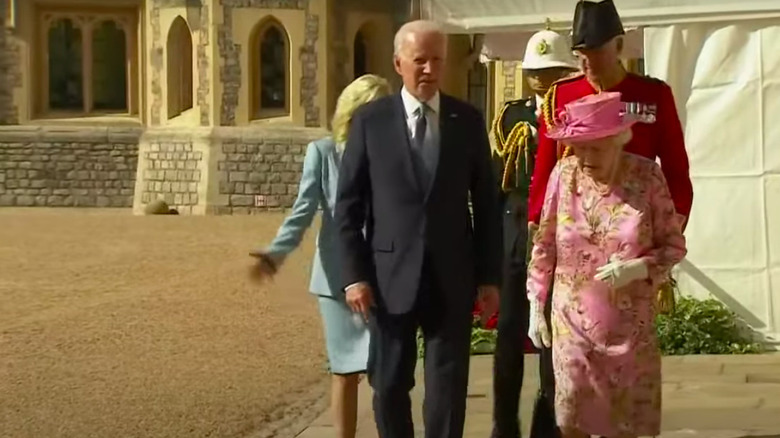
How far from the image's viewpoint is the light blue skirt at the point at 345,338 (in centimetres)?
493

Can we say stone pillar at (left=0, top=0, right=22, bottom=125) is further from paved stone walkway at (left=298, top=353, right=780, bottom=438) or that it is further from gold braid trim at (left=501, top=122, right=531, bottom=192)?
gold braid trim at (left=501, top=122, right=531, bottom=192)

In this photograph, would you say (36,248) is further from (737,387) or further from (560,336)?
(560,336)

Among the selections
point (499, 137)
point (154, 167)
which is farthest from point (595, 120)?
point (154, 167)

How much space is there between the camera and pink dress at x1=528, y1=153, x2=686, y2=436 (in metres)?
3.98

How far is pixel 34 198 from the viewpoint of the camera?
2422cm

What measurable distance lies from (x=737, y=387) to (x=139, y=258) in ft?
29.2

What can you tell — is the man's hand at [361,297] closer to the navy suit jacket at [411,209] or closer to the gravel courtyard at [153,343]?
the navy suit jacket at [411,209]

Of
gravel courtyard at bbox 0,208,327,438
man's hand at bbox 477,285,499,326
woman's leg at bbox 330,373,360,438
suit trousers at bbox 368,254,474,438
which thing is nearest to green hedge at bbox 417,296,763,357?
gravel courtyard at bbox 0,208,327,438

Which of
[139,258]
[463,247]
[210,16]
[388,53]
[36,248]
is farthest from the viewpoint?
[388,53]

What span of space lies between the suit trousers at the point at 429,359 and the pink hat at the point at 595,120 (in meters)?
0.61

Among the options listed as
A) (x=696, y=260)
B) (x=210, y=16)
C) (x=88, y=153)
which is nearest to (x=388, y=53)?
(x=210, y=16)

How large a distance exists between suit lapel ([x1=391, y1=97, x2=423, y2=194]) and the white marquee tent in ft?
10.8

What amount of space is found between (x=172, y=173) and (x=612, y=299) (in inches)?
781

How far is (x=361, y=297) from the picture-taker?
4.27 m
